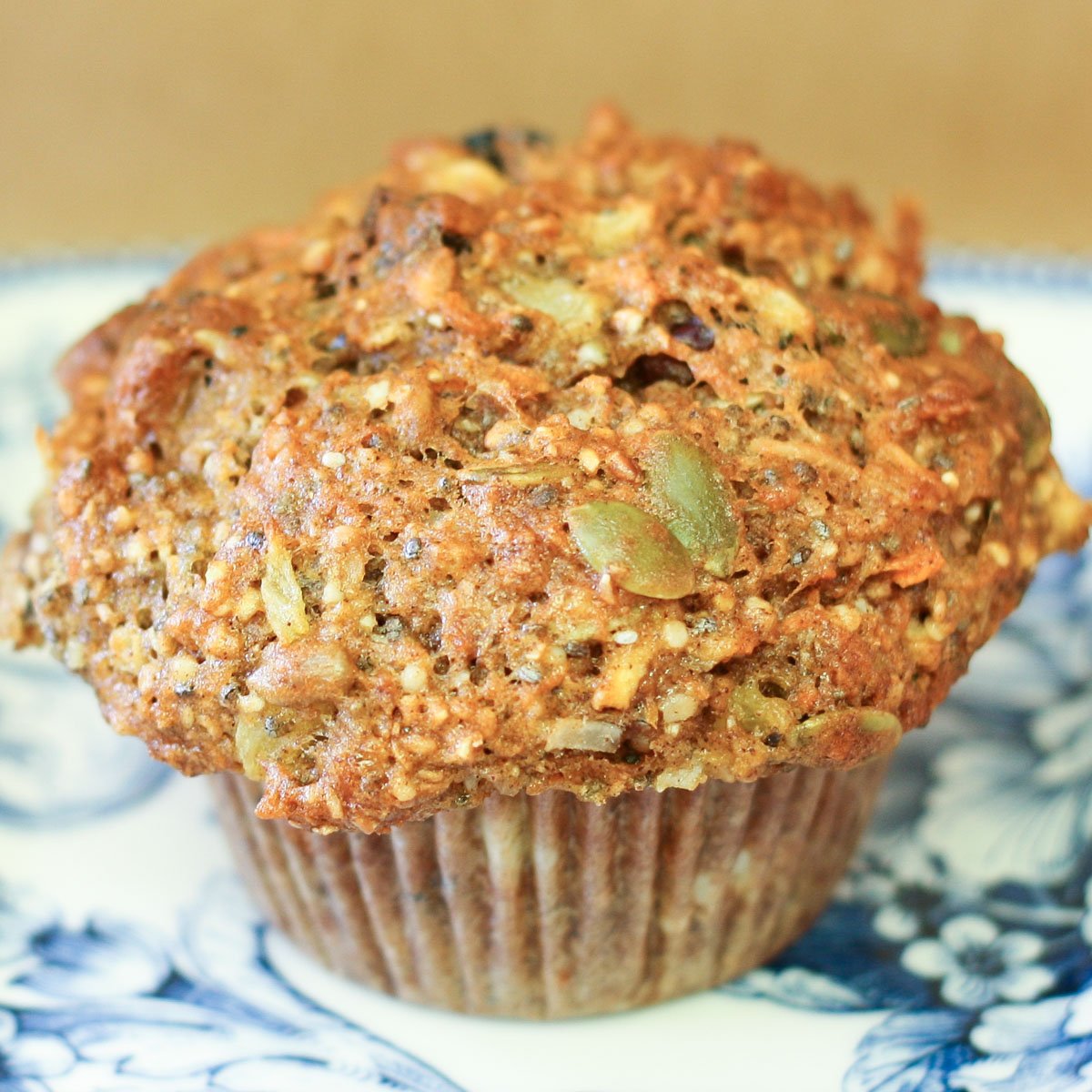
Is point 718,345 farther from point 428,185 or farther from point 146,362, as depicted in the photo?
point 146,362

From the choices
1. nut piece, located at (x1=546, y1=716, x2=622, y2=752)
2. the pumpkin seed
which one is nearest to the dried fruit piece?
the pumpkin seed

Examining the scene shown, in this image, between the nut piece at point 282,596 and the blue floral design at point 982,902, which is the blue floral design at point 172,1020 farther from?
the nut piece at point 282,596

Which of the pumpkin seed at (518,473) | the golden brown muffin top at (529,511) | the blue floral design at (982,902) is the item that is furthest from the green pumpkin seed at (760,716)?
the blue floral design at (982,902)

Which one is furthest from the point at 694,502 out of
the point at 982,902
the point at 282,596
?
the point at 982,902

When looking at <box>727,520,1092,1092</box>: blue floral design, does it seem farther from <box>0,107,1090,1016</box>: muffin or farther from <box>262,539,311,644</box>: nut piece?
<box>262,539,311,644</box>: nut piece

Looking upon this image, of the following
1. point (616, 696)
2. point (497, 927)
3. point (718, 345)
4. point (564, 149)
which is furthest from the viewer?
point (564, 149)

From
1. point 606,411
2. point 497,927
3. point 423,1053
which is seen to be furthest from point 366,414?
point 423,1053
